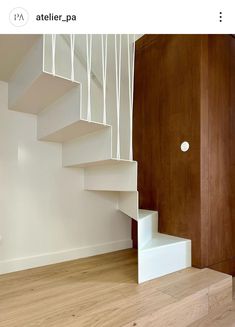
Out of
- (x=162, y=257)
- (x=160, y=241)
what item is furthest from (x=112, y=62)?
(x=162, y=257)

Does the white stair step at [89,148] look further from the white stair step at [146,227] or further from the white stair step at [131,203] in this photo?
the white stair step at [146,227]

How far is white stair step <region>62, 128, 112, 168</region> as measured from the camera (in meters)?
1.67

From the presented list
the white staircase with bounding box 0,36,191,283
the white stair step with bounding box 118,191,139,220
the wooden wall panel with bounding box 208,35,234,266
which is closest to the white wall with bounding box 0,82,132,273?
the white staircase with bounding box 0,36,191,283

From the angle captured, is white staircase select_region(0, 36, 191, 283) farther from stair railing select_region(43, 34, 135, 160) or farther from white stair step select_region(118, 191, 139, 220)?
stair railing select_region(43, 34, 135, 160)

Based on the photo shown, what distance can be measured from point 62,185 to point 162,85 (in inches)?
54.4

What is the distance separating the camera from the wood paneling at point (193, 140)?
78.0 inches

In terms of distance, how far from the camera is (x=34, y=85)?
1.55 meters

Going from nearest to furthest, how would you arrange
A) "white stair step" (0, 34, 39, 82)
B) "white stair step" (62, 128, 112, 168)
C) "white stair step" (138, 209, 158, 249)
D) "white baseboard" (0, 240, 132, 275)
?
"white stair step" (0, 34, 39, 82) → "white stair step" (62, 128, 112, 168) → "white stair step" (138, 209, 158, 249) → "white baseboard" (0, 240, 132, 275)

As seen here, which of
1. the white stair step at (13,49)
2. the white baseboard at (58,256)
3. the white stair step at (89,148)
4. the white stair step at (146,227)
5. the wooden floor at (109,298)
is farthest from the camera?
the white baseboard at (58,256)

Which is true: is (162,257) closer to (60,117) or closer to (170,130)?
(170,130)

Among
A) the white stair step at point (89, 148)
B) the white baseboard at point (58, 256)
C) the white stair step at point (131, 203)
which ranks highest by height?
the white stair step at point (89, 148)

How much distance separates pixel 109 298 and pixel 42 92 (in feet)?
4.72

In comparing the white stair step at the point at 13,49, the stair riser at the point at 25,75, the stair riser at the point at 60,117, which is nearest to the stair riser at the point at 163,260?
the stair riser at the point at 60,117
